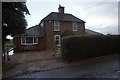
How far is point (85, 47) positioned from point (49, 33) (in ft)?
49.0

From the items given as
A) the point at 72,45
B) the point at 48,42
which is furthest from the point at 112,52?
the point at 48,42

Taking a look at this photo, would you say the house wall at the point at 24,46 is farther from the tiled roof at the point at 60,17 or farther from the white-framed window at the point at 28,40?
the tiled roof at the point at 60,17

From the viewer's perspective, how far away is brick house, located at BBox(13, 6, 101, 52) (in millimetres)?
29641

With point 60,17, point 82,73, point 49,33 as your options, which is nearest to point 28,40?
point 49,33

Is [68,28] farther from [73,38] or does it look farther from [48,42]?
[73,38]

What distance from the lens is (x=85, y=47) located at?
16875mm

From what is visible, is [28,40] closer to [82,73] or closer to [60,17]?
[60,17]

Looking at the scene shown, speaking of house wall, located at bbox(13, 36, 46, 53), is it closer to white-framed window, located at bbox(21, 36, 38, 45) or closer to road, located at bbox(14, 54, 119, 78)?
white-framed window, located at bbox(21, 36, 38, 45)

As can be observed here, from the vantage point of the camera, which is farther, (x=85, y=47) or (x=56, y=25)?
(x=56, y=25)

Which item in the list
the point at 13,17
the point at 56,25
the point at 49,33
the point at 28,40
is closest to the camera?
the point at 13,17

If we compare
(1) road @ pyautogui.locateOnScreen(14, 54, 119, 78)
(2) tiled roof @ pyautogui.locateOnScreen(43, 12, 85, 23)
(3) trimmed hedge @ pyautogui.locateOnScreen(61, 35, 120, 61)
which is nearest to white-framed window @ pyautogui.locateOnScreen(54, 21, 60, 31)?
(2) tiled roof @ pyautogui.locateOnScreen(43, 12, 85, 23)

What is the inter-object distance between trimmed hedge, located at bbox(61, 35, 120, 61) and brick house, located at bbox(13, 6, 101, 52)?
13.4 meters

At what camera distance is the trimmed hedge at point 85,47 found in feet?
52.9

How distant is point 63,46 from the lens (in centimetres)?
1691
